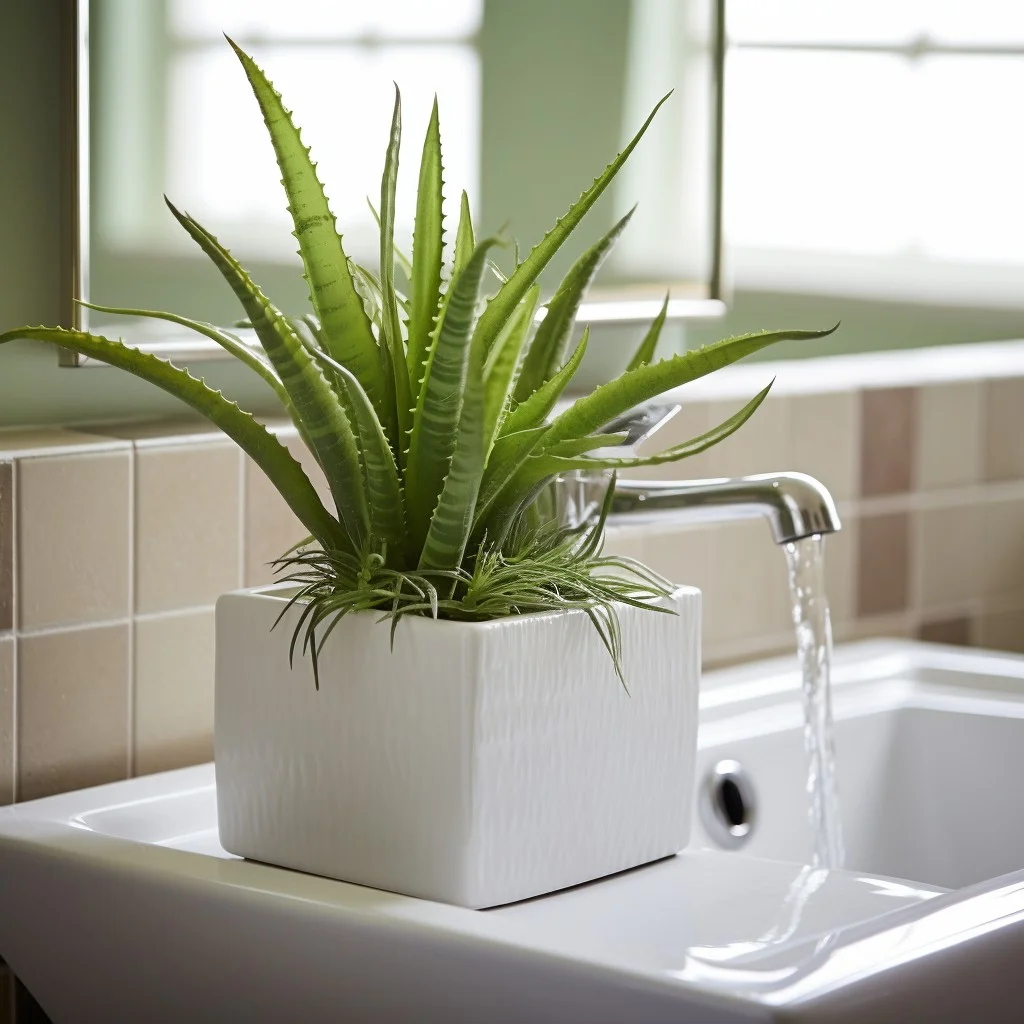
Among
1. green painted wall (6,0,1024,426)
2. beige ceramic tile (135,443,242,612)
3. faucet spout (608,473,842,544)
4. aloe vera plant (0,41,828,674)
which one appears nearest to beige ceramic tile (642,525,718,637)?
green painted wall (6,0,1024,426)

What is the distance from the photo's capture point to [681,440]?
126 centimetres

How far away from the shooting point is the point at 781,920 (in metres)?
0.73

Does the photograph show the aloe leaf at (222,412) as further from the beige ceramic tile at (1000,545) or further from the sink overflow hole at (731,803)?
the beige ceramic tile at (1000,545)

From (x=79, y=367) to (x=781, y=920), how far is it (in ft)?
1.59

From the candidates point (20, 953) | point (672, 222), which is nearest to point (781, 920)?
point (20, 953)

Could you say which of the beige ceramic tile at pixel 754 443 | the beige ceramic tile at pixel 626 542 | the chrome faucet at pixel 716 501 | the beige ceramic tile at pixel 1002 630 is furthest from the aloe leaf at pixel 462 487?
the beige ceramic tile at pixel 1002 630

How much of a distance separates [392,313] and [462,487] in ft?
0.33

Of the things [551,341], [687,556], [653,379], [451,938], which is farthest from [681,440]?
[451,938]

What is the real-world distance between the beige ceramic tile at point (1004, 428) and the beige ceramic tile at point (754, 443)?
0.27 metres

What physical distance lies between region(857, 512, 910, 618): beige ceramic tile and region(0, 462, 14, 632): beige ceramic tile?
0.76 meters

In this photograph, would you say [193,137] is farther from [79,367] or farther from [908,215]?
[908,215]

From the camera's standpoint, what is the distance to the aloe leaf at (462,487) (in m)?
0.67

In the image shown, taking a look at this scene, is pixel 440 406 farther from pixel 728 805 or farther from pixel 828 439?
pixel 828 439

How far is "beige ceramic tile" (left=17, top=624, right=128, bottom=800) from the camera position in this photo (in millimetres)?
911
